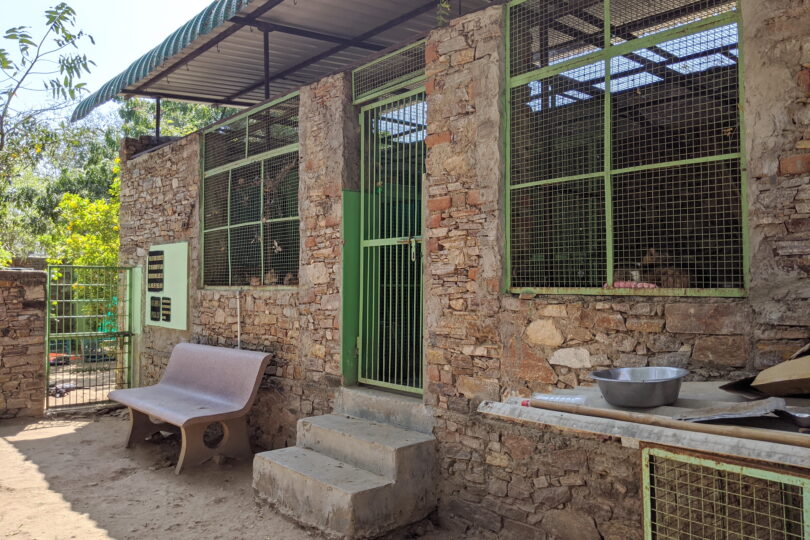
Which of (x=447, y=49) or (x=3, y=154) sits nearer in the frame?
(x=447, y=49)

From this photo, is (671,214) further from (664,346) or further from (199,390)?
(199,390)

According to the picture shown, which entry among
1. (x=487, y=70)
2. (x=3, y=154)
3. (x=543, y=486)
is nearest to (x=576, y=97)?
(x=487, y=70)

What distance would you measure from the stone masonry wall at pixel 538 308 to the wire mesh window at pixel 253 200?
209 centimetres

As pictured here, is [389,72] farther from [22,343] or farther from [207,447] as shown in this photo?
[22,343]

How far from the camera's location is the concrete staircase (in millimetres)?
3875

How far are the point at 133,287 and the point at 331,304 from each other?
4710mm

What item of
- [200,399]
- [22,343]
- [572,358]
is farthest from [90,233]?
[572,358]

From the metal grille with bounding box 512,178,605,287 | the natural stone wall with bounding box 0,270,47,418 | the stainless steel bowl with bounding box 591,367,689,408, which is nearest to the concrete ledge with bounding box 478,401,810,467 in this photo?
the stainless steel bowl with bounding box 591,367,689,408

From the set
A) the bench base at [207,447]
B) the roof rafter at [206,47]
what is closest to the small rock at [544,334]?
the bench base at [207,447]

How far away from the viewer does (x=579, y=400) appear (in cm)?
231

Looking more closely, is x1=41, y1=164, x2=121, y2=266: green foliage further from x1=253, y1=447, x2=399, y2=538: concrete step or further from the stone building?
x1=253, y1=447, x2=399, y2=538: concrete step

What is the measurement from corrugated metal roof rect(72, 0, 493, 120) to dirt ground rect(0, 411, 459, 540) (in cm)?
381

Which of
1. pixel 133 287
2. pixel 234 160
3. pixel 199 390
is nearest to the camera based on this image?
pixel 199 390

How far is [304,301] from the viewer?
566 centimetres
